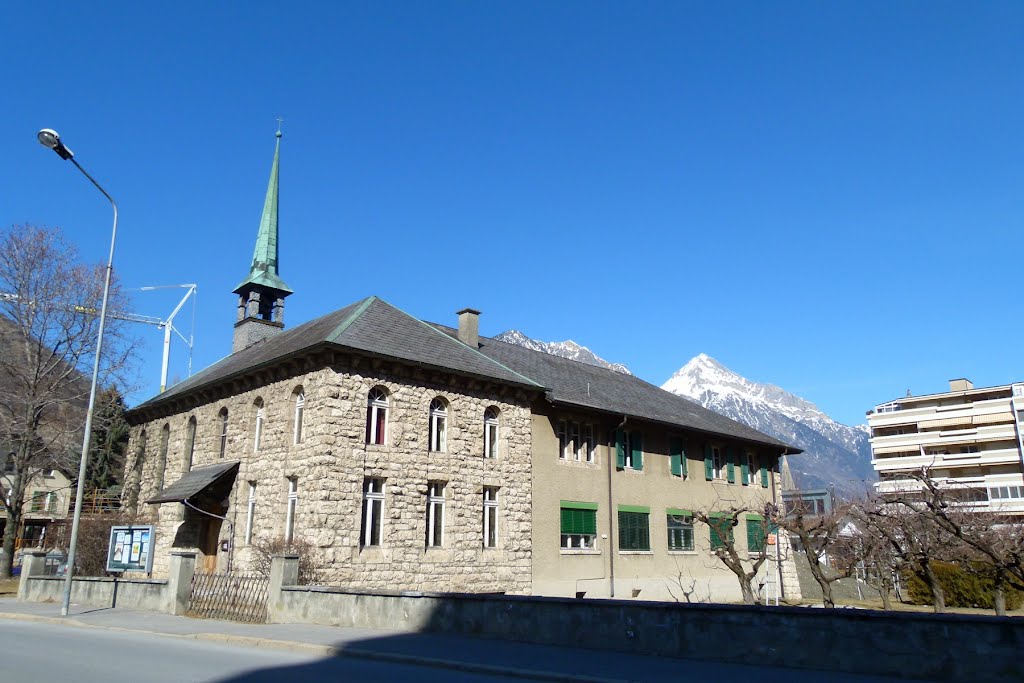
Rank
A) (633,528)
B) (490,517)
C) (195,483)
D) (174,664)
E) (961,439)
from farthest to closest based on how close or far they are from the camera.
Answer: (961,439)
(633,528)
(490,517)
(195,483)
(174,664)

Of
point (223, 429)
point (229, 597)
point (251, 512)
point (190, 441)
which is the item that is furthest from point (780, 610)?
point (190, 441)

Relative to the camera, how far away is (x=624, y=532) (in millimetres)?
27859

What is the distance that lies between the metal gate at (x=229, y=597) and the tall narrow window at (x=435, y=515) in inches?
252

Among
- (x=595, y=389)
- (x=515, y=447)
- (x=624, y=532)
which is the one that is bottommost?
(x=624, y=532)

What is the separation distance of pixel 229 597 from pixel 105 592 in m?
5.41

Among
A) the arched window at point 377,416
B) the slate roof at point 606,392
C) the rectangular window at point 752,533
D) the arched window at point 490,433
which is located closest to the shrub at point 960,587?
the rectangular window at point 752,533

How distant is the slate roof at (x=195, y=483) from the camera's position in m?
23.2

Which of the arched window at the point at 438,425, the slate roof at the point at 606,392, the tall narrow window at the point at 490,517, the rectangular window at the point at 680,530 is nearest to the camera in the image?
the arched window at the point at 438,425

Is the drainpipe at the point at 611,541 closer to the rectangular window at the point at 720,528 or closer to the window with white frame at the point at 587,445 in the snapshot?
the window with white frame at the point at 587,445

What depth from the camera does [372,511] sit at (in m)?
Answer: 21.3

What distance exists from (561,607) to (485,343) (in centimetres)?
1820

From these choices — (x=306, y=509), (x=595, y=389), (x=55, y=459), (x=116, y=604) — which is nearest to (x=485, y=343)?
(x=595, y=389)

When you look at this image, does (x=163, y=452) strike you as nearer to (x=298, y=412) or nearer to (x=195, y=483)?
(x=195, y=483)

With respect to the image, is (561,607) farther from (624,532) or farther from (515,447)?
(624,532)
